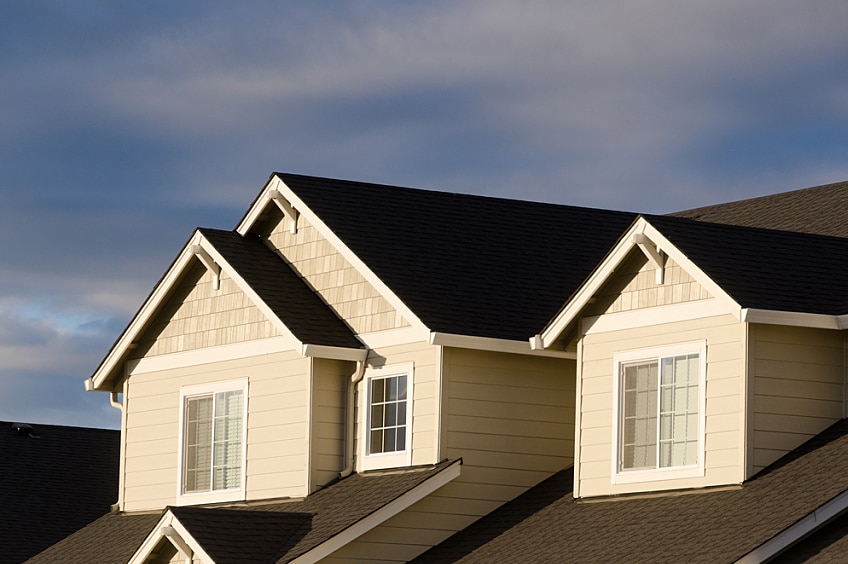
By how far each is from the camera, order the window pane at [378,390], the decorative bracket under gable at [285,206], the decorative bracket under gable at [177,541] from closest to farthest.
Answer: the decorative bracket under gable at [177,541]
the window pane at [378,390]
the decorative bracket under gable at [285,206]

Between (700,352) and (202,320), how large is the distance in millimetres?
9138

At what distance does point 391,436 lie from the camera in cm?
2278

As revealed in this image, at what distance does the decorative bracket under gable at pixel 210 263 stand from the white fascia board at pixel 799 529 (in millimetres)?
11280

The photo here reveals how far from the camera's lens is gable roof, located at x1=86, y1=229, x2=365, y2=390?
2305cm

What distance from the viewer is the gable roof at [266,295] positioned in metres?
23.0

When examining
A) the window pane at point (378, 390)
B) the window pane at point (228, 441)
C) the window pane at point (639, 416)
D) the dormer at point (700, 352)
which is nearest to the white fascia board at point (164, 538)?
the window pane at point (228, 441)

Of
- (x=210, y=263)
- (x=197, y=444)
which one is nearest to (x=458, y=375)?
(x=210, y=263)

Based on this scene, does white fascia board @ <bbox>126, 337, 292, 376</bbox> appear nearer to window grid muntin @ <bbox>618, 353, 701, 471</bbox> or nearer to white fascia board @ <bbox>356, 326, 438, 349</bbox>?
white fascia board @ <bbox>356, 326, 438, 349</bbox>

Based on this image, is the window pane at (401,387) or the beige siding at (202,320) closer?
the window pane at (401,387)

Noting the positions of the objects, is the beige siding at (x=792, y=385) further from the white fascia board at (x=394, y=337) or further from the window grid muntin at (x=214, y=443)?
the window grid muntin at (x=214, y=443)

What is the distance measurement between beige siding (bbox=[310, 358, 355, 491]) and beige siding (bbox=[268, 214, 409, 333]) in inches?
27.5

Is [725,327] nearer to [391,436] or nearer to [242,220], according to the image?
[391,436]

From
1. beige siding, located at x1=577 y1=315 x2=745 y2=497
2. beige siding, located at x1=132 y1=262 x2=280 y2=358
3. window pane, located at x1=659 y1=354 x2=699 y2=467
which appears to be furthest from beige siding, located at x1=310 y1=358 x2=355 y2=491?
window pane, located at x1=659 y1=354 x2=699 y2=467

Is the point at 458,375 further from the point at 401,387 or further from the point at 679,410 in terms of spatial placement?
the point at 679,410
